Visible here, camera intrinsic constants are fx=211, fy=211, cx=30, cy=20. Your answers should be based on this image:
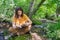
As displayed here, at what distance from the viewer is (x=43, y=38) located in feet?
26.8

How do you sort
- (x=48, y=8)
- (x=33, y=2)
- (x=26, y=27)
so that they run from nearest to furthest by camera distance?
(x=26, y=27), (x=33, y=2), (x=48, y=8)

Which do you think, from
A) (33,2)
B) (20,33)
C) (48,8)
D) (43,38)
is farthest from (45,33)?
(48,8)

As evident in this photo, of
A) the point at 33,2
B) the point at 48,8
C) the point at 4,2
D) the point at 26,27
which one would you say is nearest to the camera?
the point at 4,2

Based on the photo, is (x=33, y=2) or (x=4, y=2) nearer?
(x=4, y=2)

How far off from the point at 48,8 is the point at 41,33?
11.1 ft

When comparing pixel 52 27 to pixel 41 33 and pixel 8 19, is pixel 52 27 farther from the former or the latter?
pixel 8 19

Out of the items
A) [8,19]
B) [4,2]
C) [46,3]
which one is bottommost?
[8,19]

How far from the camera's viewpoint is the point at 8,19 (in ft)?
37.0

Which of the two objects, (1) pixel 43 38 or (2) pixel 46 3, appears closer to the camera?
(1) pixel 43 38

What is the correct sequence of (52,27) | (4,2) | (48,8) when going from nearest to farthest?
1. (4,2)
2. (52,27)
3. (48,8)

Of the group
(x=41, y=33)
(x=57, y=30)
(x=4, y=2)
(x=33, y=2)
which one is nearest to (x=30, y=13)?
(x=33, y=2)

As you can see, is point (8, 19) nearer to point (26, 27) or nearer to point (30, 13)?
point (30, 13)

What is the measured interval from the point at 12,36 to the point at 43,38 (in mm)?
1201

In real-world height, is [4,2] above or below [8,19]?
above
